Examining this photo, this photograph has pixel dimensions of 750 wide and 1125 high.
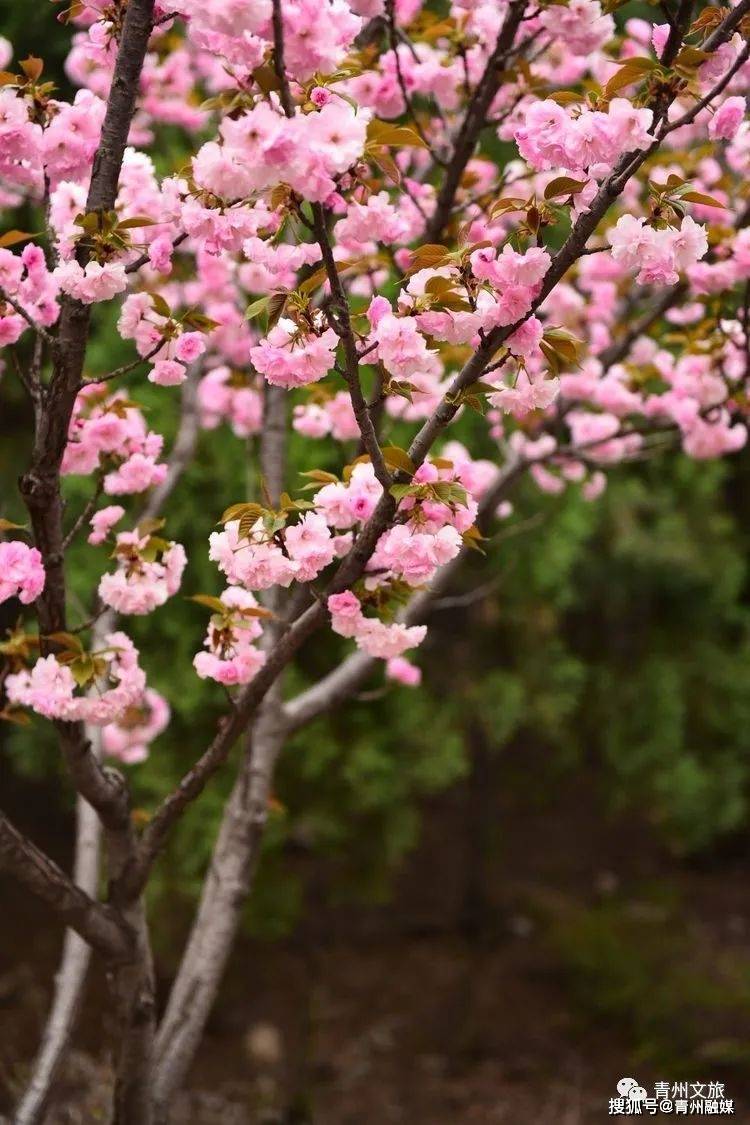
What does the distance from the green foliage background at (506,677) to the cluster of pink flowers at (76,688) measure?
4.99ft

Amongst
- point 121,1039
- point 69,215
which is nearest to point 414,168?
point 69,215

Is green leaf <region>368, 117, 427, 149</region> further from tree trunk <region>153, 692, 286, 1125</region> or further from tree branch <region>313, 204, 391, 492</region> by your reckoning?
tree trunk <region>153, 692, 286, 1125</region>

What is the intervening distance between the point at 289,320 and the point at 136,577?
2.02ft

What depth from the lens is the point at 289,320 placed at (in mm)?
1550

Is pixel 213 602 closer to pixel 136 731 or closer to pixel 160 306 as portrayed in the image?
pixel 160 306

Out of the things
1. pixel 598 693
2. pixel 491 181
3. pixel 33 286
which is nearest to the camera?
pixel 33 286

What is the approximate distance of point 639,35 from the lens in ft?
9.66

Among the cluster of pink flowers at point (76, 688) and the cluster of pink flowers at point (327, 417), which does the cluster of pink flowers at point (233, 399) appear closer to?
the cluster of pink flowers at point (327, 417)

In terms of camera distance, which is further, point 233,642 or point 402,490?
point 233,642

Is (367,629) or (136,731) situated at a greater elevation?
(136,731)

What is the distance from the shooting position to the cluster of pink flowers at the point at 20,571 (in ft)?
5.49

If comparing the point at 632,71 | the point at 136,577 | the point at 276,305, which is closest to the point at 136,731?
the point at 136,577

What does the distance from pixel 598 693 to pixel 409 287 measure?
433 cm

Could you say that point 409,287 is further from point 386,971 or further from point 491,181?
point 386,971
